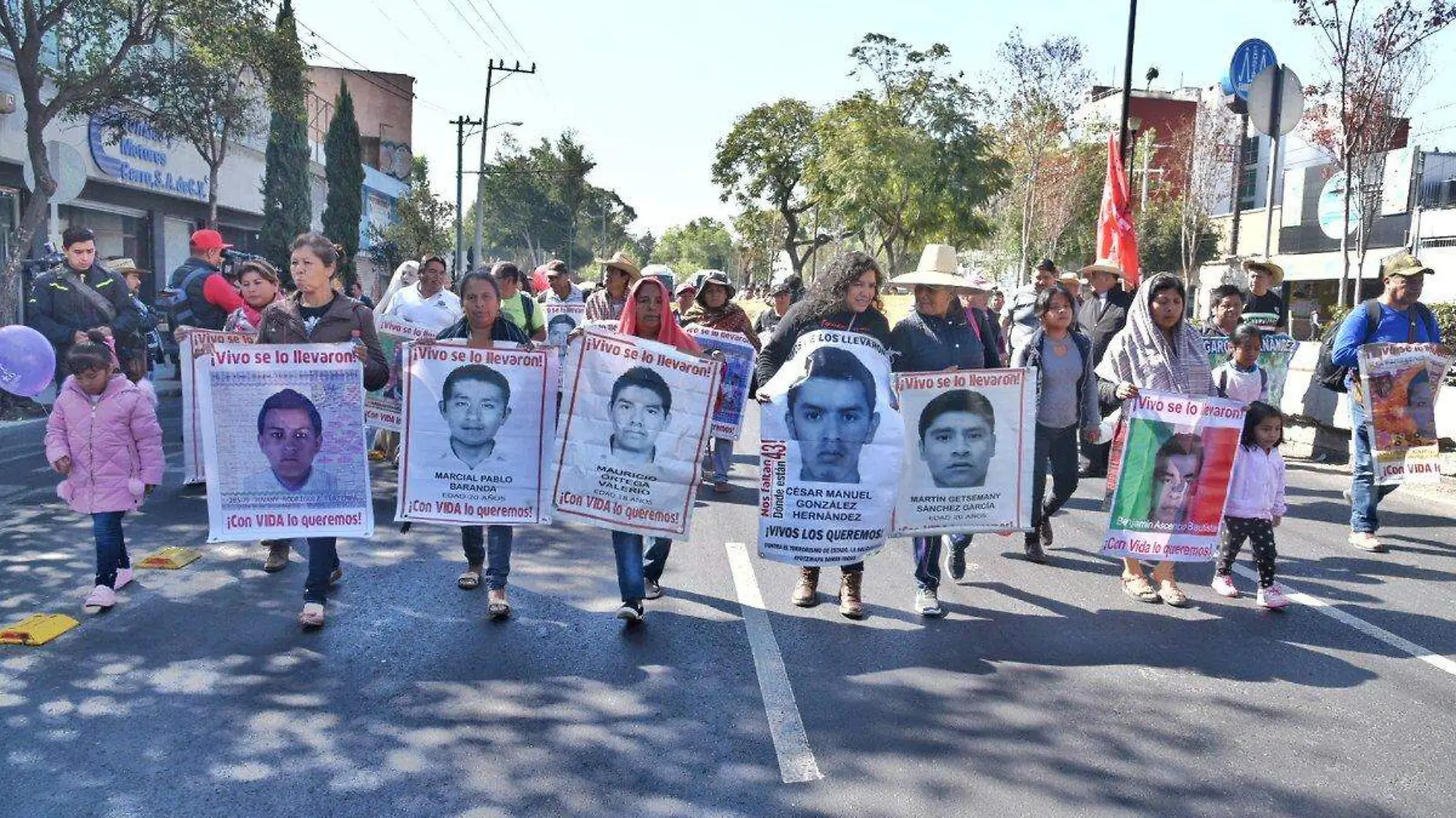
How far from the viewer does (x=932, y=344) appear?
19.3 feet

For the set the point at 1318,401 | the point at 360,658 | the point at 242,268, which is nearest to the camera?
the point at 360,658

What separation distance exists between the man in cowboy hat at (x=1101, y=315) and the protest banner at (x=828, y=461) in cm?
230

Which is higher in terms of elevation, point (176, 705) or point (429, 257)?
point (429, 257)

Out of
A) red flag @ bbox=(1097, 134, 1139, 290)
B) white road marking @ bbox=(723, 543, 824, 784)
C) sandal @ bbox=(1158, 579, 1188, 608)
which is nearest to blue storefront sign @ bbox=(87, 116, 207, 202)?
red flag @ bbox=(1097, 134, 1139, 290)

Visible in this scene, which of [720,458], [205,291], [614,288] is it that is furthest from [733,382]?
[205,291]

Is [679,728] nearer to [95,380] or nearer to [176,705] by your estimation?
[176,705]

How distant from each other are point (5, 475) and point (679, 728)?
746 cm

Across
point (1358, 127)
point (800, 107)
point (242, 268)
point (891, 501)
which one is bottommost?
point (891, 501)

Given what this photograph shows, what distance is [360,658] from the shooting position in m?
4.95

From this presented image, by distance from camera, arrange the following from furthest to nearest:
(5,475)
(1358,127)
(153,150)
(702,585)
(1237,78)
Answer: (153,150)
(1358,127)
(1237,78)
(5,475)
(702,585)

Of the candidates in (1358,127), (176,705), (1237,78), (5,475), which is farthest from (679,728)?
(1358,127)

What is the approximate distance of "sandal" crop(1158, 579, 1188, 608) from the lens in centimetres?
612

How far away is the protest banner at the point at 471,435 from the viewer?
18.0ft

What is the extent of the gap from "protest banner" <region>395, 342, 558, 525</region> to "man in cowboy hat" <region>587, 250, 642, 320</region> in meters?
3.78
